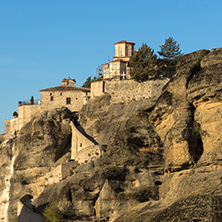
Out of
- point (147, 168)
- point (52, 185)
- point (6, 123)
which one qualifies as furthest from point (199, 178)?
point (6, 123)

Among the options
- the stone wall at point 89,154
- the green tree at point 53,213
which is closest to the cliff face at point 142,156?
the green tree at point 53,213

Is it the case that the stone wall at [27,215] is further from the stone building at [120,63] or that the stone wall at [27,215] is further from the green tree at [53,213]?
the stone building at [120,63]

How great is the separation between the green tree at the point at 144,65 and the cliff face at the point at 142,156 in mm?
5621

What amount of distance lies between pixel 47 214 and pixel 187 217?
1261 inches

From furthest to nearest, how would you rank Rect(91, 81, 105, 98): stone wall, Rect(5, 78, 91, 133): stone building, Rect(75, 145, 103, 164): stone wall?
1. Rect(5, 78, 91, 133): stone building
2. Rect(91, 81, 105, 98): stone wall
3. Rect(75, 145, 103, 164): stone wall

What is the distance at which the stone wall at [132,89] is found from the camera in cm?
8281

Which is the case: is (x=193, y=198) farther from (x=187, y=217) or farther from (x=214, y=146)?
(x=214, y=146)

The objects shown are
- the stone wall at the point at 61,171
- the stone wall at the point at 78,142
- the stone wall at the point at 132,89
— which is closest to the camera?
the stone wall at the point at 61,171

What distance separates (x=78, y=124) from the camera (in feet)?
280

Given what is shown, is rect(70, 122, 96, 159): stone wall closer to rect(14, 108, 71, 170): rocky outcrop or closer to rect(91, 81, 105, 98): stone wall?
rect(14, 108, 71, 170): rocky outcrop

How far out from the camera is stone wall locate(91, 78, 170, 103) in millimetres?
82812

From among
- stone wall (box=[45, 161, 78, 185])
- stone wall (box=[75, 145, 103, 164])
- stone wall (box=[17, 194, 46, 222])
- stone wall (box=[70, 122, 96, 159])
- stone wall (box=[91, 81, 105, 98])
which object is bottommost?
stone wall (box=[17, 194, 46, 222])

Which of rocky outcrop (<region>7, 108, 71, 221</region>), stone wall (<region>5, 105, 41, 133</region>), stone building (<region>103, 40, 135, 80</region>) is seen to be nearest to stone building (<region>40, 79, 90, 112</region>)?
stone wall (<region>5, 105, 41, 133</region>)

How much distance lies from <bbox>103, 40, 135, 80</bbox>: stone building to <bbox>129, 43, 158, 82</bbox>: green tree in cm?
444
